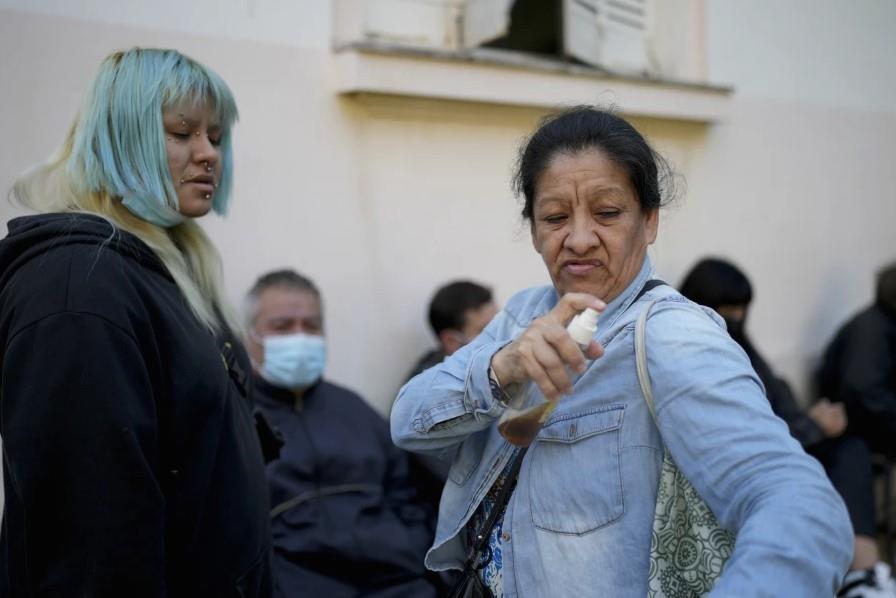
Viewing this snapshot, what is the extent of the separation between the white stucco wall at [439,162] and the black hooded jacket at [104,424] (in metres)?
1.25

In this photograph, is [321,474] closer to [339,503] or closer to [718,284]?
[339,503]

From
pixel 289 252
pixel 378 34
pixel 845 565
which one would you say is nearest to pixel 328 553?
pixel 289 252

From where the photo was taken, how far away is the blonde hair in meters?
1.92

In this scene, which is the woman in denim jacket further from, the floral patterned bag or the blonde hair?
the blonde hair

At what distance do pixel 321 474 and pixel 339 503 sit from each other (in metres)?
0.13

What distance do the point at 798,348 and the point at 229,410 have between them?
4.23m

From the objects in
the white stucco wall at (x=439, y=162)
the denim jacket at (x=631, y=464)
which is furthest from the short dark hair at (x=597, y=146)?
the white stucco wall at (x=439, y=162)

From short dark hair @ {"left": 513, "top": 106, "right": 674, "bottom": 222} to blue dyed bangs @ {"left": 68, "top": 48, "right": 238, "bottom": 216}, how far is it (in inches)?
28.8

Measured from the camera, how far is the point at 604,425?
1.44 metres

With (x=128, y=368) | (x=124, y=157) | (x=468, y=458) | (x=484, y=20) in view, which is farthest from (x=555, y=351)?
(x=484, y=20)

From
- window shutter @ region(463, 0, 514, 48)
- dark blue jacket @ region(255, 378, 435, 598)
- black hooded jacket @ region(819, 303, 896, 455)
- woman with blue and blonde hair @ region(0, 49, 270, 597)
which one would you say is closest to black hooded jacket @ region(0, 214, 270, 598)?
woman with blue and blonde hair @ region(0, 49, 270, 597)

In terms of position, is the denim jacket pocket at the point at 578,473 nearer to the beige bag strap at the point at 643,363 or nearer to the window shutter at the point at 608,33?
the beige bag strap at the point at 643,363

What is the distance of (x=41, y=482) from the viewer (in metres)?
1.65

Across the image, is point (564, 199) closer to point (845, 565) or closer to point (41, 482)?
point (845, 565)
